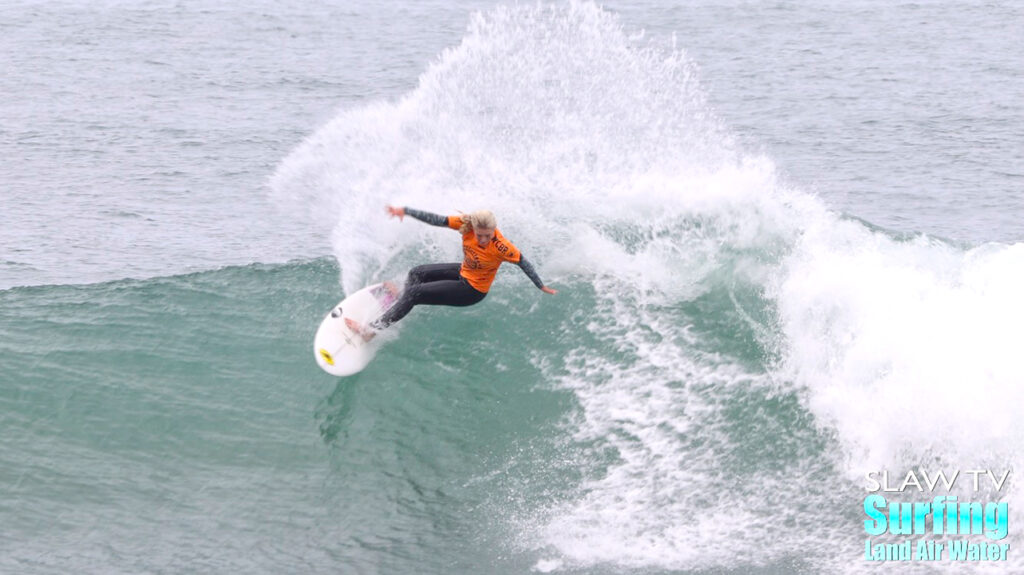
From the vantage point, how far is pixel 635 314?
12.8 m

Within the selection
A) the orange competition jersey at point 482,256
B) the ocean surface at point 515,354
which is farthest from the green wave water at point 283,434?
the orange competition jersey at point 482,256

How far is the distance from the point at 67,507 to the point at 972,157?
19497 millimetres

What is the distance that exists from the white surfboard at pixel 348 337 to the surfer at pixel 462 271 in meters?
0.14

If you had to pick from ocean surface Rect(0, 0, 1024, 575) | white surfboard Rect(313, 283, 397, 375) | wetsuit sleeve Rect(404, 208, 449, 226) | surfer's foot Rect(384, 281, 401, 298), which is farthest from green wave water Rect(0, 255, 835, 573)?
wetsuit sleeve Rect(404, 208, 449, 226)

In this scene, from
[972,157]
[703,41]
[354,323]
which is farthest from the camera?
[703,41]

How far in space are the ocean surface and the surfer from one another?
28.1 inches

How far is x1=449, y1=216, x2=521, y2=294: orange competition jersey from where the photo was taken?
11469 millimetres

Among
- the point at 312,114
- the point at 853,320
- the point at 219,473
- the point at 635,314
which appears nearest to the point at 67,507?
the point at 219,473

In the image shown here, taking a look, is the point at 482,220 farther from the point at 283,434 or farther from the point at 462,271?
the point at 283,434

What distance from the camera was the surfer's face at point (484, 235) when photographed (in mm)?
11190

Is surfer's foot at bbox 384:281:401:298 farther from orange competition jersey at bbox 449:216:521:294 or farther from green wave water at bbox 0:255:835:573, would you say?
orange competition jersey at bbox 449:216:521:294

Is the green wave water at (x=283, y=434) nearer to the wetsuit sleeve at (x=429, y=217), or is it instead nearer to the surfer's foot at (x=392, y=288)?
the surfer's foot at (x=392, y=288)

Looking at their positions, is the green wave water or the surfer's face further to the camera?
the surfer's face

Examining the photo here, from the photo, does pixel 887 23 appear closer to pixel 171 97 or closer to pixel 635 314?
pixel 171 97
